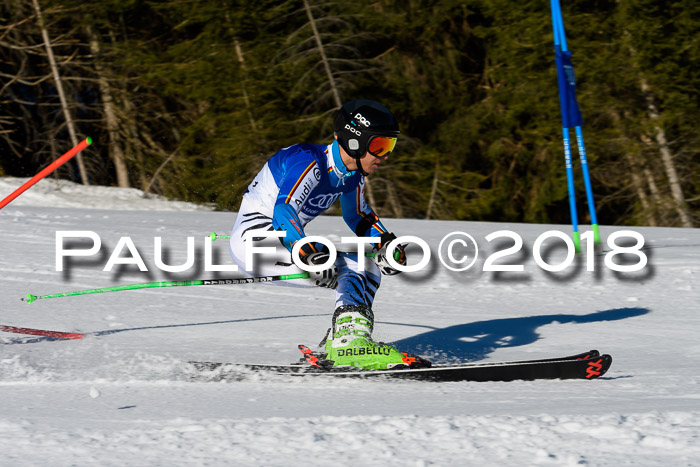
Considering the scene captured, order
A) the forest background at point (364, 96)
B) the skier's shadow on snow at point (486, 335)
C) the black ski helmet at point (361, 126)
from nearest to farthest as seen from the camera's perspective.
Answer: the black ski helmet at point (361, 126) < the skier's shadow on snow at point (486, 335) < the forest background at point (364, 96)

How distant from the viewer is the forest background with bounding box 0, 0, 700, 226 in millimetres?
17312

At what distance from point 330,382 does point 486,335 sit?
6.08ft

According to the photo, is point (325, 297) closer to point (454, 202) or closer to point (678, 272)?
point (678, 272)

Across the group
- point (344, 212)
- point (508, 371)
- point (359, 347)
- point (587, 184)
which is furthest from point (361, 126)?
point (587, 184)

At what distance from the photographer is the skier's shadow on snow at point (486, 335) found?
4.96 meters

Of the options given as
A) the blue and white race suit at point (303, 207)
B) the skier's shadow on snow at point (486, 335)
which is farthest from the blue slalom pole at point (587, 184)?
the blue and white race suit at point (303, 207)

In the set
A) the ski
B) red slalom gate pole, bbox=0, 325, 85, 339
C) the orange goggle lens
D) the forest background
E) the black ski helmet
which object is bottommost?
the ski

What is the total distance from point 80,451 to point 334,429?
0.82m

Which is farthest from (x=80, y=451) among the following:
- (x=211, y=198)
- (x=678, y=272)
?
(x=211, y=198)

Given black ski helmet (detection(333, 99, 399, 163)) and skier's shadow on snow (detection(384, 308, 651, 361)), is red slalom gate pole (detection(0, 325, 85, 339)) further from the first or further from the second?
black ski helmet (detection(333, 99, 399, 163))

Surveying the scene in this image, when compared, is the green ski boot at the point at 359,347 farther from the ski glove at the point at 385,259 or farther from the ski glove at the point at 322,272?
the ski glove at the point at 385,259

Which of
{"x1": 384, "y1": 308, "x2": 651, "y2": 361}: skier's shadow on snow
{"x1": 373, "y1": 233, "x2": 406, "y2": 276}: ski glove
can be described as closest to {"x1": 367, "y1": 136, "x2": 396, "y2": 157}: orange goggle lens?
{"x1": 373, "y1": 233, "x2": 406, "y2": 276}: ski glove

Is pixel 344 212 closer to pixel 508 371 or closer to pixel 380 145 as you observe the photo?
pixel 380 145

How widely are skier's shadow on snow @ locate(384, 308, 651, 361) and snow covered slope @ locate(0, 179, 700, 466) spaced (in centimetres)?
2
